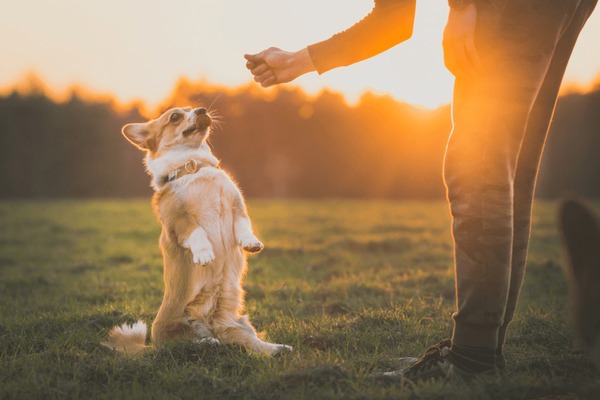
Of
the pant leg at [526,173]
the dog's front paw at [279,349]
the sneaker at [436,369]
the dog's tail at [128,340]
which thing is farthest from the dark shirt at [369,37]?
the dog's tail at [128,340]

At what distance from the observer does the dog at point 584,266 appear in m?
1.94

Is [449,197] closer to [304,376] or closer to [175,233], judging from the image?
[304,376]

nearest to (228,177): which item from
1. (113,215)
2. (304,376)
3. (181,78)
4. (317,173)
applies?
(304,376)

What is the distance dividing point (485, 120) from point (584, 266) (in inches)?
28.0

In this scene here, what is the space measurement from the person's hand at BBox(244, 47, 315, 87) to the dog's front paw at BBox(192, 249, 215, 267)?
115 centimetres

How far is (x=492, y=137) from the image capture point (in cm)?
234

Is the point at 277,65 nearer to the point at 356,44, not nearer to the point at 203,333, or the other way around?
the point at 356,44

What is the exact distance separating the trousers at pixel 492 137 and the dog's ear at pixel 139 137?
2.92 m

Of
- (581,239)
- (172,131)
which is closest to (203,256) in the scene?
(172,131)

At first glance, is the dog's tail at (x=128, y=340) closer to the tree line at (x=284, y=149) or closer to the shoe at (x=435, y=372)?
the shoe at (x=435, y=372)

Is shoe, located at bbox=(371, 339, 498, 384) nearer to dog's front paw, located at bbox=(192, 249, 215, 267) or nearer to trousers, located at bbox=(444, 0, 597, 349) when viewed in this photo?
trousers, located at bbox=(444, 0, 597, 349)

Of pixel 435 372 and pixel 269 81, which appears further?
pixel 269 81

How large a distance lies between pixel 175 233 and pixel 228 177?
2.01ft

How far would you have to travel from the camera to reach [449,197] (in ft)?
8.09
